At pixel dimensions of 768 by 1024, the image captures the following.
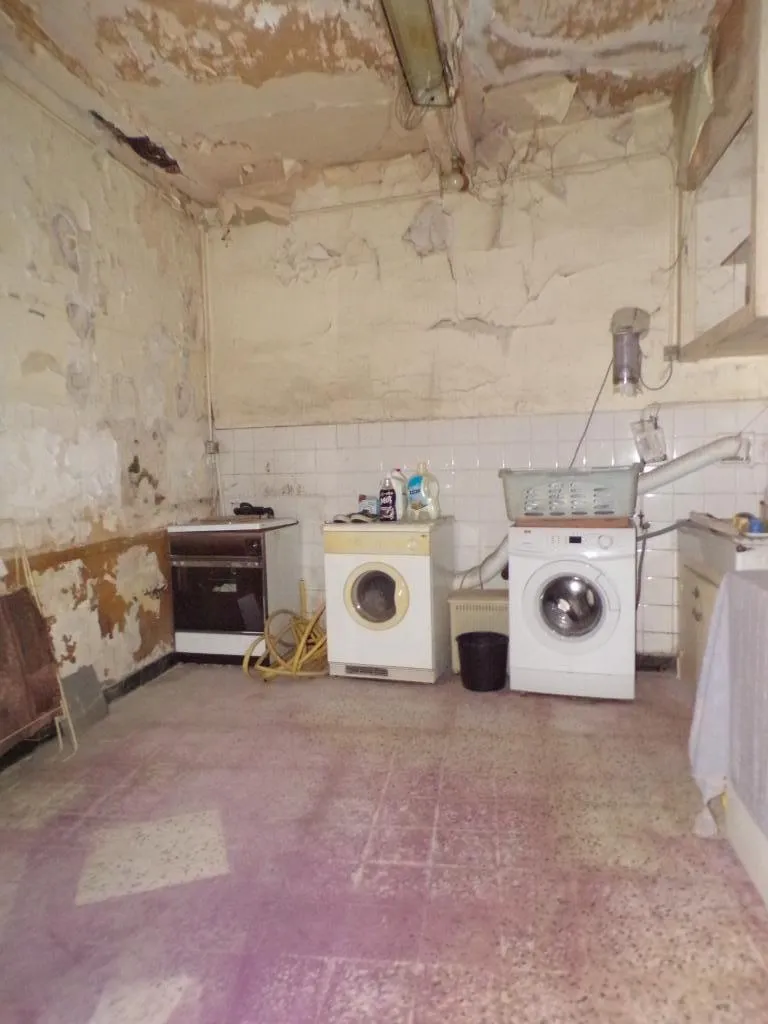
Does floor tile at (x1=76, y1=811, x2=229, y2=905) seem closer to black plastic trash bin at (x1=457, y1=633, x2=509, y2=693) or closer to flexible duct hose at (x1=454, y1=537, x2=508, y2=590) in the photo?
black plastic trash bin at (x1=457, y1=633, x2=509, y2=693)

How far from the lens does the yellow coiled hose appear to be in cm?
319

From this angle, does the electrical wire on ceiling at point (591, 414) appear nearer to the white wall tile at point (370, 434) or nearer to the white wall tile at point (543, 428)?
the white wall tile at point (543, 428)

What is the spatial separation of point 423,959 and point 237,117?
351cm

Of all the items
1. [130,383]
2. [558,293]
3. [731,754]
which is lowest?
[731,754]

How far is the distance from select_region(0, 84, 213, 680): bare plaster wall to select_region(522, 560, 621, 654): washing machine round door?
6.76 ft

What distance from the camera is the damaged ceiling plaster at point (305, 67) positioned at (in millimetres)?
2314

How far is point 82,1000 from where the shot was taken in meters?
1.25

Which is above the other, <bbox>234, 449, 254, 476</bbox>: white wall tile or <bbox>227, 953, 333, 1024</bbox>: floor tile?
<bbox>234, 449, 254, 476</bbox>: white wall tile

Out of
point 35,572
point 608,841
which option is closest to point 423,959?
point 608,841

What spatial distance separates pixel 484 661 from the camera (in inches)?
114

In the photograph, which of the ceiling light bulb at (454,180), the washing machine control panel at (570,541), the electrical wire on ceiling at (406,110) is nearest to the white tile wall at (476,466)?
the washing machine control panel at (570,541)

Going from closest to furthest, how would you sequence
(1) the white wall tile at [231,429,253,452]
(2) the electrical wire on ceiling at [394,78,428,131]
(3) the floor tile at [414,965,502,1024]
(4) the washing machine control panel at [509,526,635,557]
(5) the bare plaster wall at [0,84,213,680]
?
(3) the floor tile at [414,965,502,1024] → (5) the bare plaster wall at [0,84,213,680] → (4) the washing machine control panel at [509,526,635,557] → (2) the electrical wire on ceiling at [394,78,428,131] → (1) the white wall tile at [231,429,253,452]

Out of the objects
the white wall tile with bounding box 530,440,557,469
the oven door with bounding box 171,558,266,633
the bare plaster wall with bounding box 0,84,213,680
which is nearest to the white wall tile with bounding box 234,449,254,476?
the bare plaster wall with bounding box 0,84,213,680

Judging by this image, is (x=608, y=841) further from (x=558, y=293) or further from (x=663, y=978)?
(x=558, y=293)
